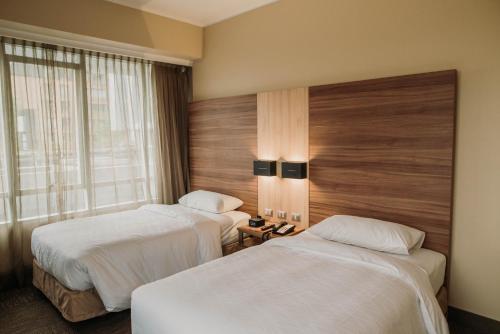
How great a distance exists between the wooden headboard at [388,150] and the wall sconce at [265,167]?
1.41 ft

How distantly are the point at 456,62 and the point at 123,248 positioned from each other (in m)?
2.92

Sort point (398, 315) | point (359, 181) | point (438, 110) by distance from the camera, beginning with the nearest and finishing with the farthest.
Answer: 1. point (398, 315)
2. point (438, 110)
3. point (359, 181)

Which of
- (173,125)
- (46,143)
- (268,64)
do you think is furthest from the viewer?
(173,125)

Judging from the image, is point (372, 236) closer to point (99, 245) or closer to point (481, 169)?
point (481, 169)

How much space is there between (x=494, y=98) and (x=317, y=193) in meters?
1.54

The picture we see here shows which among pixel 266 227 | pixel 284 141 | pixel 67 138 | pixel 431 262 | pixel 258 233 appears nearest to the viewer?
pixel 431 262

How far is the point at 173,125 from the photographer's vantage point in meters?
4.40

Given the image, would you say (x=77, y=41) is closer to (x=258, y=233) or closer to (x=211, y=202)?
(x=211, y=202)

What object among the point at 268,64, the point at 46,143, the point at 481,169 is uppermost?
the point at 268,64

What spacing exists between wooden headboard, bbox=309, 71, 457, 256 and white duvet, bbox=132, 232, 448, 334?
584 mm

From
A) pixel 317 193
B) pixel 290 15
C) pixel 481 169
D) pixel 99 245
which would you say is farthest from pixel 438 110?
pixel 99 245

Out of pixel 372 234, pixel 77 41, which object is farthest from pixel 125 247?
pixel 77 41

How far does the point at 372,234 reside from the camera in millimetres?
2486

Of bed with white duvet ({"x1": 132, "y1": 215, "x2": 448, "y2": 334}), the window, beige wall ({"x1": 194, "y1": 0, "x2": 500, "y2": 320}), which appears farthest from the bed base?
the window
